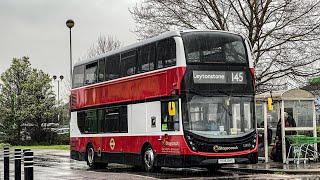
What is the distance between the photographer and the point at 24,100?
64250 millimetres

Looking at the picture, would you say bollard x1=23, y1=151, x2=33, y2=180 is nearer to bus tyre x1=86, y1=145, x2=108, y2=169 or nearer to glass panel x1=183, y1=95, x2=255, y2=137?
glass panel x1=183, y1=95, x2=255, y2=137

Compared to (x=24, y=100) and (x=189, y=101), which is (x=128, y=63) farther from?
(x=24, y=100)

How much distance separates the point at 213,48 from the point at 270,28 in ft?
46.1

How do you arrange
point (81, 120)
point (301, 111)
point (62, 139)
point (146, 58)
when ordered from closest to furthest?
1. point (146, 58)
2. point (301, 111)
3. point (81, 120)
4. point (62, 139)

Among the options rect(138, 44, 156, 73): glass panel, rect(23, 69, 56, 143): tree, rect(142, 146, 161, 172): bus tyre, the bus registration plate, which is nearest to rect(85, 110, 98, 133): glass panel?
rect(142, 146, 161, 172): bus tyre

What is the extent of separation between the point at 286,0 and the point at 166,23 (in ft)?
21.2

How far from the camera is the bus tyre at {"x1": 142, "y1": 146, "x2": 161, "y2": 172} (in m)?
20.2

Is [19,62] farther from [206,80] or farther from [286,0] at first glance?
[206,80]

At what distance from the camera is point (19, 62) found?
214ft

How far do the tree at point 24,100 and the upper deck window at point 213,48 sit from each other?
152ft

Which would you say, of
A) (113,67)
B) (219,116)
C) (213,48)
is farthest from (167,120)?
(113,67)

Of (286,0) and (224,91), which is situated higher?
(286,0)

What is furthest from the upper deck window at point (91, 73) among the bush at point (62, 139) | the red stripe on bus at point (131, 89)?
the bush at point (62, 139)

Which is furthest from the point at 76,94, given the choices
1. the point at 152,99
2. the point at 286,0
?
the point at 286,0
